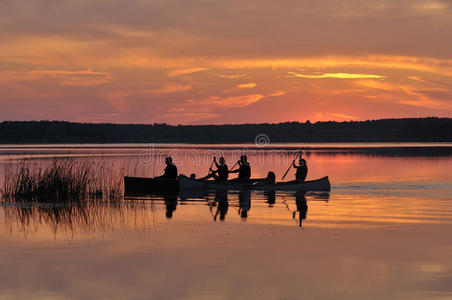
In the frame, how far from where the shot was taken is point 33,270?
13.3m

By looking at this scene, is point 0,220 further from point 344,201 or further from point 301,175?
point 301,175

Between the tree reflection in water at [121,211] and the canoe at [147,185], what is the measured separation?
0.35 meters

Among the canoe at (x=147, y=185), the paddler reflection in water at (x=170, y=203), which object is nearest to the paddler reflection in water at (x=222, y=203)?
the paddler reflection in water at (x=170, y=203)

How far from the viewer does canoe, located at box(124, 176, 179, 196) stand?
31.0 metres

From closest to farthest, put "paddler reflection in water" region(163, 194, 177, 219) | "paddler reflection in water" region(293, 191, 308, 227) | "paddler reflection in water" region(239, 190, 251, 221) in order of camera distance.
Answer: "paddler reflection in water" region(293, 191, 308, 227) < "paddler reflection in water" region(239, 190, 251, 221) < "paddler reflection in water" region(163, 194, 177, 219)

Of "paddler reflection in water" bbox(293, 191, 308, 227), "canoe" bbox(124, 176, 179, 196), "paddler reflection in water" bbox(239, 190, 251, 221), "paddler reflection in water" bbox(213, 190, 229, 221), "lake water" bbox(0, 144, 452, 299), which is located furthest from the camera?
"canoe" bbox(124, 176, 179, 196)

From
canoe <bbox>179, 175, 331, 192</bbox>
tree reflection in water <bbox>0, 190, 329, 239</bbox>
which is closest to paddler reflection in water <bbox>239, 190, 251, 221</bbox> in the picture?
tree reflection in water <bbox>0, 190, 329, 239</bbox>

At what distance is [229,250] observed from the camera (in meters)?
15.5

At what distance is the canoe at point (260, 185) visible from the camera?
32.9 meters

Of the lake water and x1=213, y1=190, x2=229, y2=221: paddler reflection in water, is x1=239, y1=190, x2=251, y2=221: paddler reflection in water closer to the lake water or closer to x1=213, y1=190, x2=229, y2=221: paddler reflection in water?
the lake water

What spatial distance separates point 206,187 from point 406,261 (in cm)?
2001

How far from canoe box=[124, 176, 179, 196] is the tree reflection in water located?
0.35 m

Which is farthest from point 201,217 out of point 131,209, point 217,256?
point 217,256

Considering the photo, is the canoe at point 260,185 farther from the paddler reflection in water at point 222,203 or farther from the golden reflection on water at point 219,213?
the golden reflection on water at point 219,213
